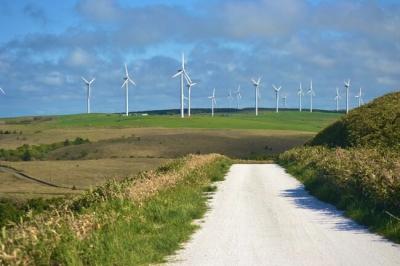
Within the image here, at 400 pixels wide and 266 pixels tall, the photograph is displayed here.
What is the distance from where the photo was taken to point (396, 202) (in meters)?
15.9

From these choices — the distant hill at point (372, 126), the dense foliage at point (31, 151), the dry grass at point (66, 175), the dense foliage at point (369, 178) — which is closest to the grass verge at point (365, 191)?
the dense foliage at point (369, 178)

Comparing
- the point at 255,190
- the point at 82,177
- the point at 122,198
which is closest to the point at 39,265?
the point at 122,198

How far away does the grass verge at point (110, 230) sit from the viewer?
1003cm

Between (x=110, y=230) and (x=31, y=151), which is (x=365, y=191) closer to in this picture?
(x=110, y=230)

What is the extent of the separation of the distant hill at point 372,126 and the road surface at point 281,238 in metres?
17.0

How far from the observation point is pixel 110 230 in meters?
13.0

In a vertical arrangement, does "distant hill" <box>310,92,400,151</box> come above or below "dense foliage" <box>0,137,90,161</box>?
above

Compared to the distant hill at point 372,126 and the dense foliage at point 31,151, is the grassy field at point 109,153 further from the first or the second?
the distant hill at point 372,126

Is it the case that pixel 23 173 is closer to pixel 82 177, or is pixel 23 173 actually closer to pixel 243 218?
pixel 82 177

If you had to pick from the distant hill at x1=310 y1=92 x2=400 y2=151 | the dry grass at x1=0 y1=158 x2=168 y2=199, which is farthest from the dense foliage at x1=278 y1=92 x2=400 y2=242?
the dry grass at x1=0 y1=158 x2=168 y2=199

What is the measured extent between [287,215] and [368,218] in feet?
9.11

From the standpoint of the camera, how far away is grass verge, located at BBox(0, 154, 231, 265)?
10031 millimetres

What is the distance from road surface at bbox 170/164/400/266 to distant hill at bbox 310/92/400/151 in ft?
55.9

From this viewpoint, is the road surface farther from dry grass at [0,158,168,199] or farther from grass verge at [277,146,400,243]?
dry grass at [0,158,168,199]
